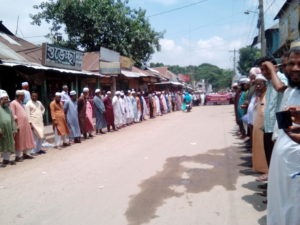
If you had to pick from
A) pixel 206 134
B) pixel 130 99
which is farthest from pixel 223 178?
pixel 130 99

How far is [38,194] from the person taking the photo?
584cm

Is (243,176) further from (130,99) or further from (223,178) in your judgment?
(130,99)

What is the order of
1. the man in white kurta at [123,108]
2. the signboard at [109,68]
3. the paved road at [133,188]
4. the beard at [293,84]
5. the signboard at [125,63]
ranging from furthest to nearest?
the signboard at [125,63] → the signboard at [109,68] → the man in white kurta at [123,108] → the paved road at [133,188] → the beard at [293,84]

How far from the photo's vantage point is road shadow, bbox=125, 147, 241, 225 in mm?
5004

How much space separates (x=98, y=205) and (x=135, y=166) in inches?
106

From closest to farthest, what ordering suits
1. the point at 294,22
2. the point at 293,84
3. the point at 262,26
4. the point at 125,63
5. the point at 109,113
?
1. the point at 293,84
2. the point at 109,113
3. the point at 262,26
4. the point at 294,22
5. the point at 125,63

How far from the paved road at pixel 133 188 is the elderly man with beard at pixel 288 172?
191 centimetres

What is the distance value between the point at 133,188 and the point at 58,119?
558cm

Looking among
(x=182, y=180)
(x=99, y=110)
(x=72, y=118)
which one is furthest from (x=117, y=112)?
(x=182, y=180)

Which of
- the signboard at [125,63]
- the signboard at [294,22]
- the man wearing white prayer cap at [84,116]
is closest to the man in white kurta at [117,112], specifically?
the man wearing white prayer cap at [84,116]

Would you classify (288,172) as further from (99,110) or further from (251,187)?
(99,110)

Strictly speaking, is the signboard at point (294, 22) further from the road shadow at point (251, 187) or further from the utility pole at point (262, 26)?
the road shadow at point (251, 187)

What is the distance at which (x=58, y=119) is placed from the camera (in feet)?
36.1

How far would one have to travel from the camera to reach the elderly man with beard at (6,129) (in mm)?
8227
